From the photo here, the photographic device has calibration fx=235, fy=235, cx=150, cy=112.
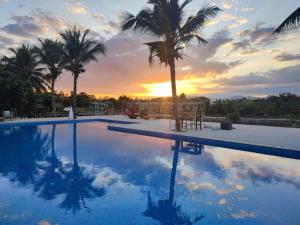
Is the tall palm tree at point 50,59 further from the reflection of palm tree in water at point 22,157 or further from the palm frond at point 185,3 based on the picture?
the palm frond at point 185,3

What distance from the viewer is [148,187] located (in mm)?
4766

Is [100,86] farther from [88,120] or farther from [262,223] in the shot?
[262,223]

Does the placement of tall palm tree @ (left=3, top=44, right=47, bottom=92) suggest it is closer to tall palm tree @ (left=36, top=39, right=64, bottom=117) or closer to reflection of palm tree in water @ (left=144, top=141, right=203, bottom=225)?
tall palm tree @ (left=36, top=39, right=64, bottom=117)

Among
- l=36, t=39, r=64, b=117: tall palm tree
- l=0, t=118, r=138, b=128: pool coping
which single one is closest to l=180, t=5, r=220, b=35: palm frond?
l=0, t=118, r=138, b=128: pool coping

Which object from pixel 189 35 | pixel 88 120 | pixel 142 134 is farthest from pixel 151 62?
pixel 88 120

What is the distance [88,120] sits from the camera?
18328 mm

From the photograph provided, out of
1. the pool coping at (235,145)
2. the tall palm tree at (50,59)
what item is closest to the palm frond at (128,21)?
the pool coping at (235,145)

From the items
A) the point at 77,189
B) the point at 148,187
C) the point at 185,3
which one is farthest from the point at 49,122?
the point at 148,187

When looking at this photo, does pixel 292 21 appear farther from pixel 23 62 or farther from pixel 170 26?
pixel 23 62

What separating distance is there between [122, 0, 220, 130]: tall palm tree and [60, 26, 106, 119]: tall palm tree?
27.1 feet

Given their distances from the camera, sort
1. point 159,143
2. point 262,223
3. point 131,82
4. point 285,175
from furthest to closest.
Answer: point 131,82 → point 159,143 → point 285,175 → point 262,223

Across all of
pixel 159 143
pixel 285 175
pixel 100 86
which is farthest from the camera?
pixel 100 86

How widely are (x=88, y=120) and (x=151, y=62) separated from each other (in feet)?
29.7

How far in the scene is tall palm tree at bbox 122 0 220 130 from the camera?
10227mm
